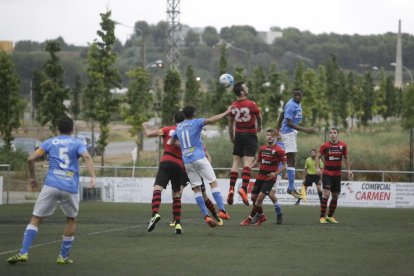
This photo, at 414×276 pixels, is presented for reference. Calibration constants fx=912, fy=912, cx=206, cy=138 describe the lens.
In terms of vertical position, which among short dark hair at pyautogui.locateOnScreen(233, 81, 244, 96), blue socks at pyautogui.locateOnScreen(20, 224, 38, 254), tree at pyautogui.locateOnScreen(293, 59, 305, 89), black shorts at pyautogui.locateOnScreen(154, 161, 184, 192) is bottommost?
blue socks at pyautogui.locateOnScreen(20, 224, 38, 254)

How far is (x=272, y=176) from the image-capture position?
20.8 metres

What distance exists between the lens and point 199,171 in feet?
60.8

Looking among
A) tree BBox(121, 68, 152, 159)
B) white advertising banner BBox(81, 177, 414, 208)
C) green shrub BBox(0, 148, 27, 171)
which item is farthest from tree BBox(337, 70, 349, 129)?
white advertising banner BBox(81, 177, 414, 208)

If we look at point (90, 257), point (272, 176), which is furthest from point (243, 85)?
point (90, 257)

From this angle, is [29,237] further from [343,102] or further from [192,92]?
[343,102]

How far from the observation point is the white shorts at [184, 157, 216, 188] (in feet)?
60.3

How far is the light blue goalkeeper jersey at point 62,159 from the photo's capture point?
515 inches

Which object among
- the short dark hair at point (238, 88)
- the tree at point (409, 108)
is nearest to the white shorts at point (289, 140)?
the short dark hair at point (238, 88)

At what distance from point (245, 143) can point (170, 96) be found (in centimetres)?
3678

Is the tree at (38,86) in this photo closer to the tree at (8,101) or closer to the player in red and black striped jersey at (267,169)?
the tree at (8,101)

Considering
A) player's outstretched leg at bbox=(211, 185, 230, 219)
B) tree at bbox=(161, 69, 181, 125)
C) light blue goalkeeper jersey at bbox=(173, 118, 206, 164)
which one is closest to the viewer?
light blue goalkeeper jersey at bbox=(173, 118, 206, 164)

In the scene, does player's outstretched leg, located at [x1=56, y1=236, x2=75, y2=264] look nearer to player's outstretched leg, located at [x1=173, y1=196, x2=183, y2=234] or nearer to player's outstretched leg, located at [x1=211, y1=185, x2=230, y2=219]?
player's outstretched leg, located at [x1=173, y1=196, x2=183, y2=234]

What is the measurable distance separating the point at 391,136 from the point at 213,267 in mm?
47008

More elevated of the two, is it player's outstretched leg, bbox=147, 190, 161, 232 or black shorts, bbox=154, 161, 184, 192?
black shorts, bbox=154, 161, 184, 192
